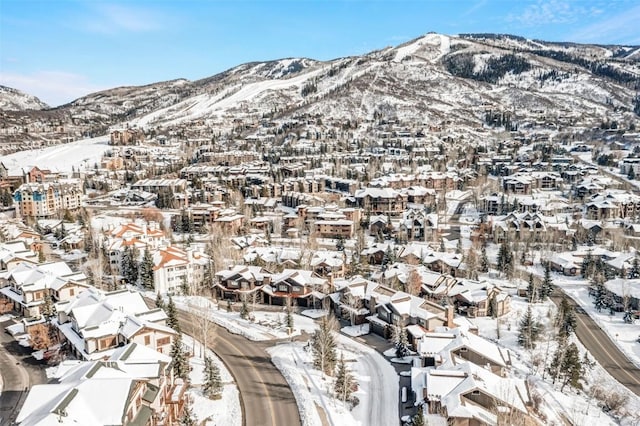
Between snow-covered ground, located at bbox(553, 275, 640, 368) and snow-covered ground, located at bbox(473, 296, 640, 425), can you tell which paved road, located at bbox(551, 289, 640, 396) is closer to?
snow-covered ground, located at bbox(553, 275, 640, 368)

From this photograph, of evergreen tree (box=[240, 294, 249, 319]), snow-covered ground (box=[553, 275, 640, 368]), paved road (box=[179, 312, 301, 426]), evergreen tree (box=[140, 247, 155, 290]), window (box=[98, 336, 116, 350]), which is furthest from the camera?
evergreen tree (box=[140, 247, 155, 290])

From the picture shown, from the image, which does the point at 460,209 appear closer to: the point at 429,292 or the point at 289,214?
the point at 289,214

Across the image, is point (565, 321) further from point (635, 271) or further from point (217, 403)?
point (217, 403)

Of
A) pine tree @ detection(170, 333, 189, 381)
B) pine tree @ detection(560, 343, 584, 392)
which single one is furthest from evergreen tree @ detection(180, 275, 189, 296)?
pine tree @ detection(560, 343, 584, 392)

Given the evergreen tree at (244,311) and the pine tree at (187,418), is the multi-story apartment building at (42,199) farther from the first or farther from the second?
the pine tree at (187,418)

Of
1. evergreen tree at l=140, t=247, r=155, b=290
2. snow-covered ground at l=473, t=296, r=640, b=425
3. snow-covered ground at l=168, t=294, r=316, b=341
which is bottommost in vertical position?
snow-covered ground at l=473, t=296, r=640, b=425

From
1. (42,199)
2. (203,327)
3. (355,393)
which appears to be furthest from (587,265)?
(42,199)

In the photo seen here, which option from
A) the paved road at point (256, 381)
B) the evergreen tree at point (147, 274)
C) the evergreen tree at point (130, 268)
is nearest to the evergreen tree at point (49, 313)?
the paved road at point (256, 381)
